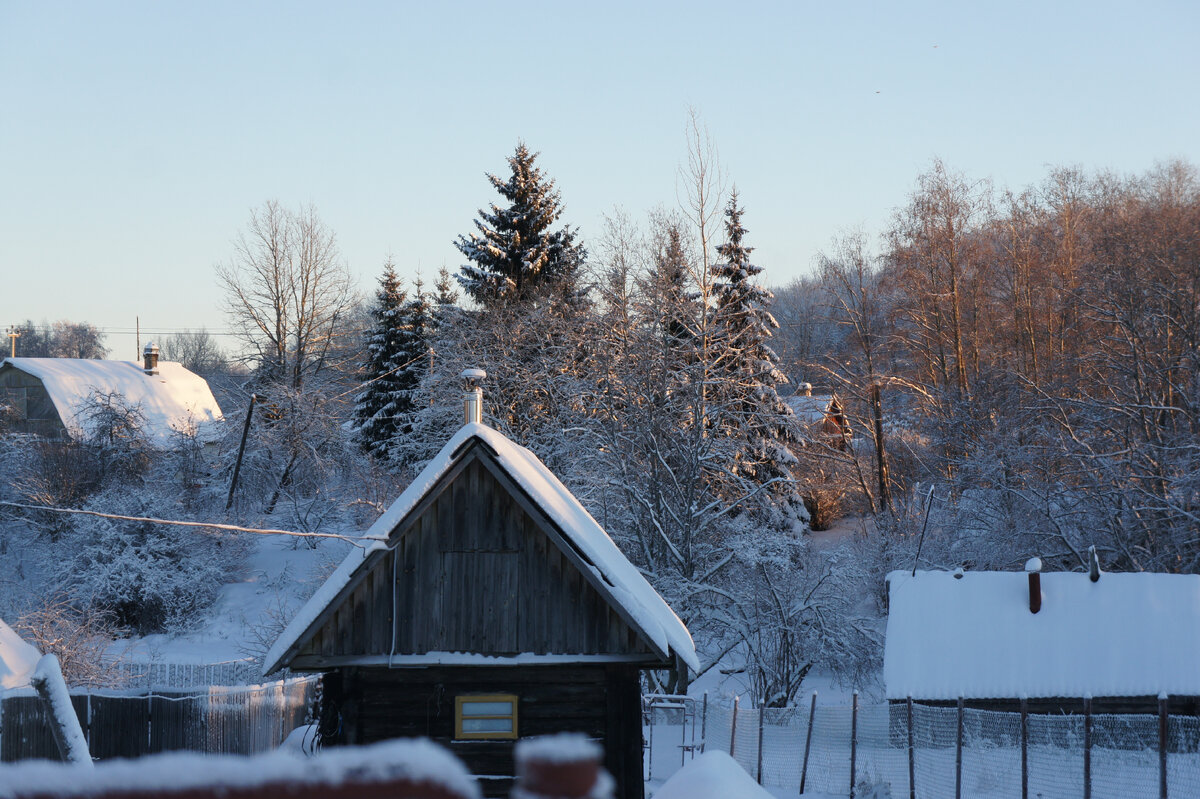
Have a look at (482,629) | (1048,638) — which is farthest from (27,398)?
(1048,638)

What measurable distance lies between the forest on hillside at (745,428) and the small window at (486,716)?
14503 millimetres

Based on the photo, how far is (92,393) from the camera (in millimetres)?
44875

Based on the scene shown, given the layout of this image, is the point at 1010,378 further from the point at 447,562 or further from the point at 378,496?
the point at 447,562

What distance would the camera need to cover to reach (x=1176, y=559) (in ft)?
93.1

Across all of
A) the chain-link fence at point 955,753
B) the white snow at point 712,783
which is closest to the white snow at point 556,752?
the white snow at point 712,783

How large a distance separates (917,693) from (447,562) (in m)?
14.9

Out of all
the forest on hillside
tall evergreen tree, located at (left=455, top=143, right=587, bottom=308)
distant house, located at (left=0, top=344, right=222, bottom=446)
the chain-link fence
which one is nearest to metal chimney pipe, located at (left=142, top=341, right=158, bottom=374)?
distant house, located at (left=0, top=344, right=222, bottom=446)

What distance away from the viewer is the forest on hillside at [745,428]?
29344 millimetres

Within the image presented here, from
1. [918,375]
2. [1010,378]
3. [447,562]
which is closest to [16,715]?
[447,562]

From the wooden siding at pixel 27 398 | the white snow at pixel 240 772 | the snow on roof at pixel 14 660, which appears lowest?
the snow on roof at pixel 14 660

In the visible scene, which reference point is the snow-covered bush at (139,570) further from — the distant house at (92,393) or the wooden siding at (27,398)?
the wooden siding at (27,398)

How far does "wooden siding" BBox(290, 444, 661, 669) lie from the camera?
1202cm

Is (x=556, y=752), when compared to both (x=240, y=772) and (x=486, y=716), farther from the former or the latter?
(x=486, y=716)

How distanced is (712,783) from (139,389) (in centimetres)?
5518
